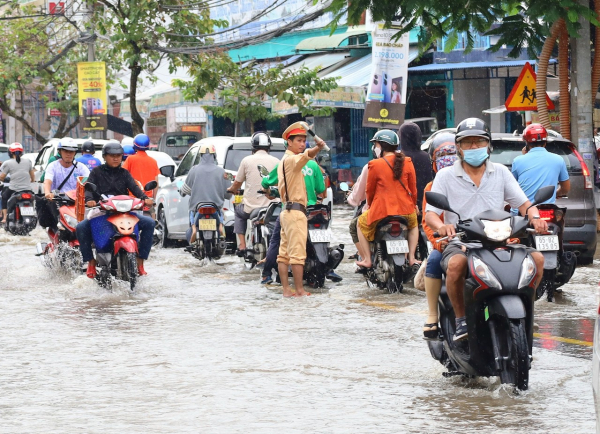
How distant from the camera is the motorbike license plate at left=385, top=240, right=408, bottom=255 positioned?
1085cm

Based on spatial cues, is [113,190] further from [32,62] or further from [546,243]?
[32,62]

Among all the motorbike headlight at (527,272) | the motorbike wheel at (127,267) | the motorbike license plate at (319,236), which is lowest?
the motorbike wheel at (127,267)

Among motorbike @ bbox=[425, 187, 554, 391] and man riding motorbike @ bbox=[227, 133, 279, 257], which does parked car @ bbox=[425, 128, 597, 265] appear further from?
motorbike @ bbox=[425, 187, 554, 391]

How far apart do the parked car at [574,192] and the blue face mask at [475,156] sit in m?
Result: 5.41

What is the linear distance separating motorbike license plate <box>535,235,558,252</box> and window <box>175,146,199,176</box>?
738 cm

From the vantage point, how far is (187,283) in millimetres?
12531

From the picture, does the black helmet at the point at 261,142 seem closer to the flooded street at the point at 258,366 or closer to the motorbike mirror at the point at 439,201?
the flooded street at the point at 258,366

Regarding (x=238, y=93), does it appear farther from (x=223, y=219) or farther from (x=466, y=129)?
(x=466, y=129)

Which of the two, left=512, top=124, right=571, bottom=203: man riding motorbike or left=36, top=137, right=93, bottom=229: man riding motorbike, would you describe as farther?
left=36, top=137, right=93, bottom=229: man riding motorbike

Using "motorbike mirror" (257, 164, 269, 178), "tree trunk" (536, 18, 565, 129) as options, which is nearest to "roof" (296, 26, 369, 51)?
"tree trunk" (536, 18, 565, 129)

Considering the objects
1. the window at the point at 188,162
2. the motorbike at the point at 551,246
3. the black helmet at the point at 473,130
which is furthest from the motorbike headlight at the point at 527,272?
the window at the point at 188,162

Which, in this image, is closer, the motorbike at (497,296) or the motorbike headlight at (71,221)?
the motorbike at (497,296)

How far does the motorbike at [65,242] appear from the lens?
41.4 ft

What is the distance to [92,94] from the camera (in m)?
29.8
